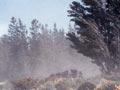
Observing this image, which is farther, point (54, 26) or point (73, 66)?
point (54, 26)

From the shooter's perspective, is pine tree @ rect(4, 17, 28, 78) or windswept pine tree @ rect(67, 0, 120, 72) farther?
pine tree @ rect(4, 17, 28, 78)

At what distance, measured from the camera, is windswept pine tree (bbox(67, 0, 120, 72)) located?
32938 mm

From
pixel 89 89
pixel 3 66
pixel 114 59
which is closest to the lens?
pixel 89 89

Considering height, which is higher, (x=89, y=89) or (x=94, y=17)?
(x=94, y=17)

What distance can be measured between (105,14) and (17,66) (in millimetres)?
53282

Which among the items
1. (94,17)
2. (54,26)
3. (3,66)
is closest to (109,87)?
(94,17)

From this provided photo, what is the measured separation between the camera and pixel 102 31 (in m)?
33.9

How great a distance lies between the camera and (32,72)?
8444cm

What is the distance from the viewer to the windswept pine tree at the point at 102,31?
3294cm

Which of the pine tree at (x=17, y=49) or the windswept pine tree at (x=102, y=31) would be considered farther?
the pine tree at (x=17, y=49)

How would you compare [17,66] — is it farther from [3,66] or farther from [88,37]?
[88,37]

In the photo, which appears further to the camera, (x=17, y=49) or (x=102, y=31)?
(x=17, y=49)

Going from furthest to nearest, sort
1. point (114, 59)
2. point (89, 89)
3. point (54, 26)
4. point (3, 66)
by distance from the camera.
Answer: point (54, 26) < point (3, 66) < point (114, 59) < point (89, 89)

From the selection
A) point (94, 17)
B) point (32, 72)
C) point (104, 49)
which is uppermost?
point (94, 17)
